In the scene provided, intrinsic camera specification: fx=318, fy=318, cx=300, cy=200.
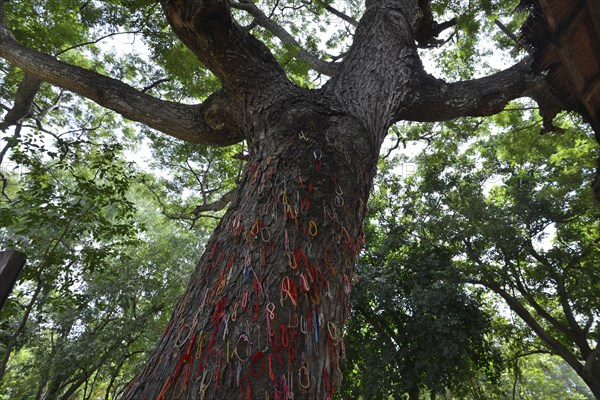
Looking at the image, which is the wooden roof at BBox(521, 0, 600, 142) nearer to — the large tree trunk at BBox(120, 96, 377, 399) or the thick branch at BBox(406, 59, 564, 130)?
the thick branch at BBox(406, 59, 564, 130)

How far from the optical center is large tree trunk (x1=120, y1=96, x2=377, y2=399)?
3.56 feet

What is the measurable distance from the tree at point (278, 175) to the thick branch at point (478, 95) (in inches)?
0.4

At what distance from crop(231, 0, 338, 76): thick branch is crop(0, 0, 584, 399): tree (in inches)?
97.6

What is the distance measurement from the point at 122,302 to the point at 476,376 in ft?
33.9

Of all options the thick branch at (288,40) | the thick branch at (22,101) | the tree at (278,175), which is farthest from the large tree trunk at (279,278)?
the thick branch at (22,101)

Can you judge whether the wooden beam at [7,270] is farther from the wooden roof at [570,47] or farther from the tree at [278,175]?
the wooden roof at [570,47]

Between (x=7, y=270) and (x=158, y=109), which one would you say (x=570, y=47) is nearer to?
(x=158, y=109)

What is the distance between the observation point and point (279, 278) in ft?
4.25

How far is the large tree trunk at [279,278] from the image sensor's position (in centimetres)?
108

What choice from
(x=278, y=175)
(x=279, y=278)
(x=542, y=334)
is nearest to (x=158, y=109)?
(x=278, y=175)

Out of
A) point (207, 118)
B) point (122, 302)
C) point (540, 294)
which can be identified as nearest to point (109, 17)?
point (207, 118)

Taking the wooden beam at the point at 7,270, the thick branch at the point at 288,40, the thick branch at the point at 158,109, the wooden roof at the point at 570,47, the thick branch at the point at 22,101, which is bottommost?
the wooden beam at the point at 7,270

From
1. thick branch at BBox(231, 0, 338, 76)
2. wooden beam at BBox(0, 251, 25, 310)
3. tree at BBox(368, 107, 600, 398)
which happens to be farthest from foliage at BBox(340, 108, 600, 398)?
wooden beam at BBox(0, 251, 25, 310)

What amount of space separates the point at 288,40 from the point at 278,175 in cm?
527
